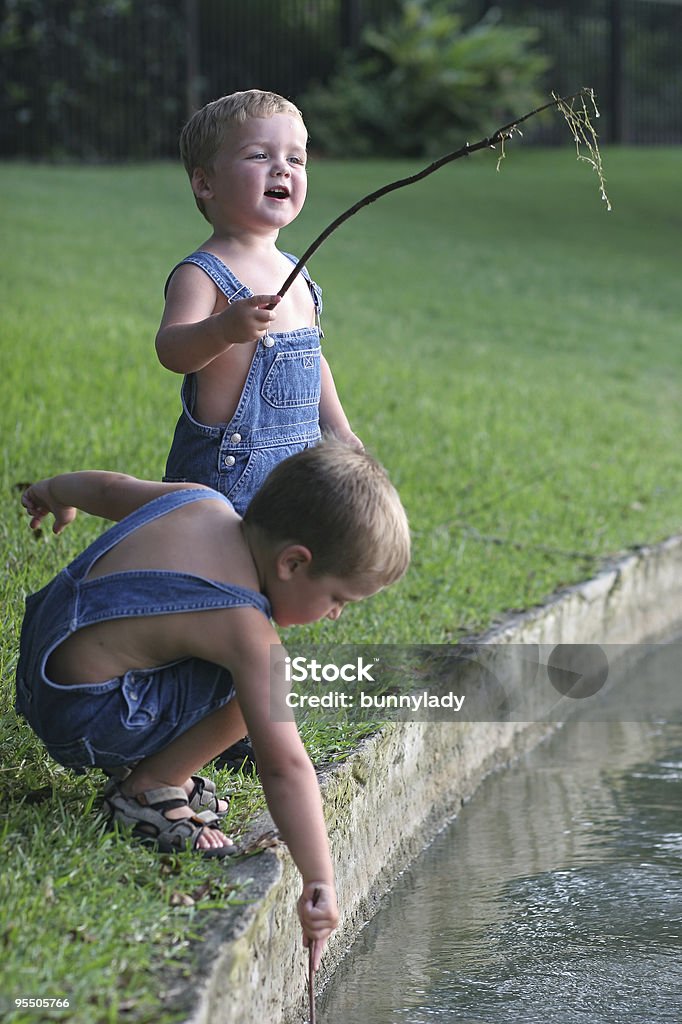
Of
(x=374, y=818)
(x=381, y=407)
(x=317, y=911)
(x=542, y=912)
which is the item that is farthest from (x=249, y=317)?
(x=381, y=407)

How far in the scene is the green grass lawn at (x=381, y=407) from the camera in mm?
2152

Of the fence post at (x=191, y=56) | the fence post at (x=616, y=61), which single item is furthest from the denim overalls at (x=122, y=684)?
the fence post at (x=616, y=61)

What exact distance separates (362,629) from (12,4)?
14.7 m

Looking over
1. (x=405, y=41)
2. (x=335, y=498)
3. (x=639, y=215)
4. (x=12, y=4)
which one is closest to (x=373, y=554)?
(x=335, y=498)

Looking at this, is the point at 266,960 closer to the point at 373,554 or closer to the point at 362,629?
the point at 373,554

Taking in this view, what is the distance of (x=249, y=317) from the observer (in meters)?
2.34

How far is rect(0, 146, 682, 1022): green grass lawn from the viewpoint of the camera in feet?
7.06

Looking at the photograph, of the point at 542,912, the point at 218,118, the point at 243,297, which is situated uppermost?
the point at 218,118

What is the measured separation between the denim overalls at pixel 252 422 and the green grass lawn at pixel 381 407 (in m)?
0.61

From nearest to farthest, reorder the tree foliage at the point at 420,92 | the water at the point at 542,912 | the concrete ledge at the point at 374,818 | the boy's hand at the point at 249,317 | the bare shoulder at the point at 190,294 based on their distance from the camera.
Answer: the concrete ledge at the point at 374,818 → the boy's hand at the point at 249,317 → the water at the point at 542,912 → the bare shoulder at the point at 190,294 → the tree foliage at the point at 420,92

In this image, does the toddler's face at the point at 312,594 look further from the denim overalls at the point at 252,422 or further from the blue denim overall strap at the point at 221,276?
the blue denim overall strap at the point at 221,276

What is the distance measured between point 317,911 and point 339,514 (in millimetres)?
625

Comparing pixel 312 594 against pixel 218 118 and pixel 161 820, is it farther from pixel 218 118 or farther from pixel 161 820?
pixel 218 118

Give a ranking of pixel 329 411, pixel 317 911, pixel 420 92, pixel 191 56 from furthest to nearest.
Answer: pixel 420 92 → pixel 191 56 → pixel 329 411 → pixel 317 911
